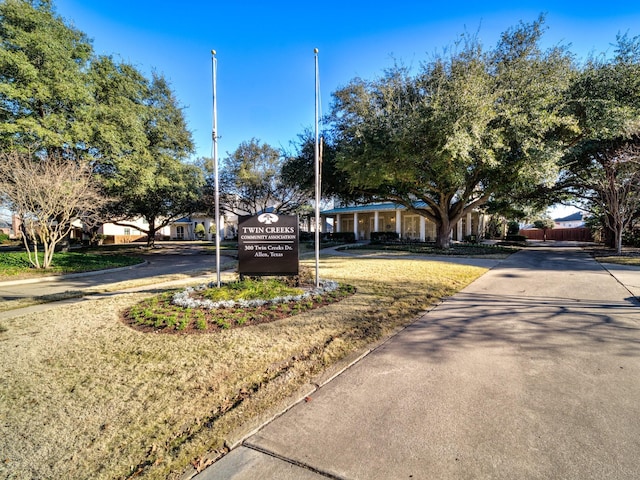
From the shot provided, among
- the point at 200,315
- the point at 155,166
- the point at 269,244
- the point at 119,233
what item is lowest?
the point at 200,315

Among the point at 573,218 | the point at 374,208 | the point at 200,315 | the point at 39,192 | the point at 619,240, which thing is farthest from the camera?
the point at 573,218

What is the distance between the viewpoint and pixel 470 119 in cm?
1190

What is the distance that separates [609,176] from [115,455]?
74.8ft

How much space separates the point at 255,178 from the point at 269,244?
65.6ft

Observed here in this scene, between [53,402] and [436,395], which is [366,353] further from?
[53,402]

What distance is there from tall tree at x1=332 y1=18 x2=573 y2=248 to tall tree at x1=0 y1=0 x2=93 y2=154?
39.6 ft

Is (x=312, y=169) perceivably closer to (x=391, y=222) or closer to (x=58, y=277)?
(x=58, y=277)

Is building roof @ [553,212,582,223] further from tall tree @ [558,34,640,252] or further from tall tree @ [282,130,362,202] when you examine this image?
tall tree @ [282,130,362,202]

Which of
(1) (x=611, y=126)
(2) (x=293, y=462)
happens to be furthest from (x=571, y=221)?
(2) (x=293, y=462)

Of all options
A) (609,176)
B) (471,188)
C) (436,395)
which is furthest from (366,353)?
(609,176)

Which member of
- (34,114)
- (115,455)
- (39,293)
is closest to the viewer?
(115,455)

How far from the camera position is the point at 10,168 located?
11633 millimetres

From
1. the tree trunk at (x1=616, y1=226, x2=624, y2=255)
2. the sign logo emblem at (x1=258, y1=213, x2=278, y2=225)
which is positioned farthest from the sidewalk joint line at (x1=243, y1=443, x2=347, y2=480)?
the tree trunk at (x1=616, y1=226, x2=624, y2=255)

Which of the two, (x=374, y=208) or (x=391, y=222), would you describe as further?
(x=391, y=222)
